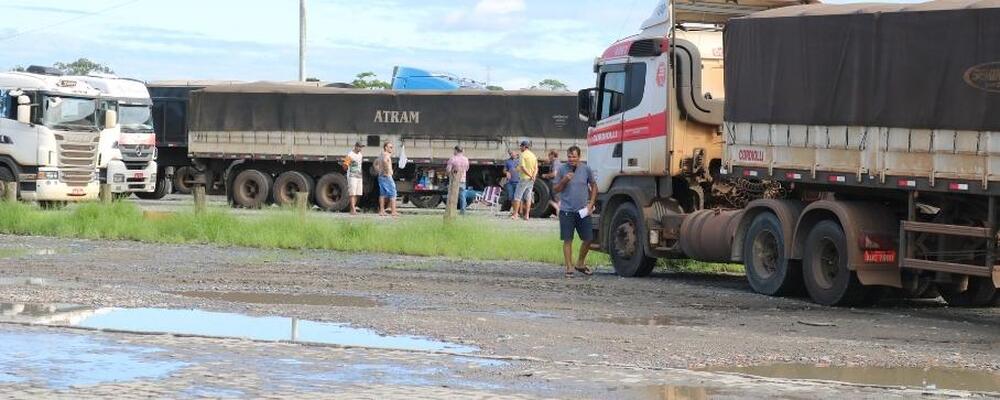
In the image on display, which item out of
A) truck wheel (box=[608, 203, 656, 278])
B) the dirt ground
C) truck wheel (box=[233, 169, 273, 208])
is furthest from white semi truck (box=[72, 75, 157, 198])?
truck wheel (box=[608, 203, 656, 278])

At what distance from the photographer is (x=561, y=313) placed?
15133 mm

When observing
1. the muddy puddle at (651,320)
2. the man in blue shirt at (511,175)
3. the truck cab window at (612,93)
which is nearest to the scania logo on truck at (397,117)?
the man in blue shirt at (511,175)

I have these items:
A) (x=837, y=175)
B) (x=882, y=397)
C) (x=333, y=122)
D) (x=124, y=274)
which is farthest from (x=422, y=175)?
(x=882, y=397)

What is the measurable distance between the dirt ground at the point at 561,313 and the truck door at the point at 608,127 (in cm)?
139

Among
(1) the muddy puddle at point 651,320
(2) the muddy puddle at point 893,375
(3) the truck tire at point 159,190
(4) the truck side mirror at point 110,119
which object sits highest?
(4) the truck side mirror at point 110,119

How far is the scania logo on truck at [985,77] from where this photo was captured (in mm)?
14445

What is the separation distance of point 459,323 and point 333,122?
25.9m

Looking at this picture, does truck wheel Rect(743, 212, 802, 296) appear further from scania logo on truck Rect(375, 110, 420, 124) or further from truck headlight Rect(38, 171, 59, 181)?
scania logo on truck Rect(375, 110, 420, 124)

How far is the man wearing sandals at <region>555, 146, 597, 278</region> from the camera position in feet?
65.8

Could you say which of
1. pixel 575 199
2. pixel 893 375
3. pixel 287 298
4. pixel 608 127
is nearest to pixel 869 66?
pixel 575 199

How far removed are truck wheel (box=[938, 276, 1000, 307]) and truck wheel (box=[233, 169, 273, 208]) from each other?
78.6 ft

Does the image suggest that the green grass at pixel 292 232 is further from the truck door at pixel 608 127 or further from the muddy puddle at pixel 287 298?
the muddy puddle at pixel 287 298

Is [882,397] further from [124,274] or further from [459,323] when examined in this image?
[124,274]

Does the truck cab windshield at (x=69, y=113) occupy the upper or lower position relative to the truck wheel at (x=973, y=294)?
upper
